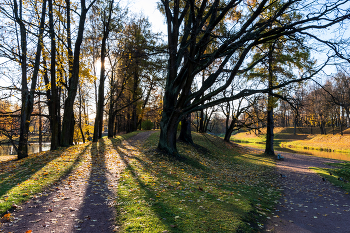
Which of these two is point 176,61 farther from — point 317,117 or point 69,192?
point 317,117

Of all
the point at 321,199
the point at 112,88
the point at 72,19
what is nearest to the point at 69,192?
the point at 321,199

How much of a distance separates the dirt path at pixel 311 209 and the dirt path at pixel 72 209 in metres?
3.54

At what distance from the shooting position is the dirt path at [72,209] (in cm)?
362

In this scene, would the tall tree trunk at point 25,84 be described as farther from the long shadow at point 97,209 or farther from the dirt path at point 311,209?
the dirt path at point 311,209

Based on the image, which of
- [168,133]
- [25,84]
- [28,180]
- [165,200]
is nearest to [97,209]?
[165,200]

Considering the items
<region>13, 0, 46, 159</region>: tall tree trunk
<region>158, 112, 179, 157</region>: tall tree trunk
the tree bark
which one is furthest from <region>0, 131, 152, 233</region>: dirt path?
the tree bark

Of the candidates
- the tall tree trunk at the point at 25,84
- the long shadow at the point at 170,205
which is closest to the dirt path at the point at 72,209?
the long shadow at the point at 170,205

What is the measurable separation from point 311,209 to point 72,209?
6.40 metres

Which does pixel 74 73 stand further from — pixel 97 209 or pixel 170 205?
pixel 170 205

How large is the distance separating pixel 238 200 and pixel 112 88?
19.3 meters

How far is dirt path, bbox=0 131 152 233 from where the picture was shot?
362 cm

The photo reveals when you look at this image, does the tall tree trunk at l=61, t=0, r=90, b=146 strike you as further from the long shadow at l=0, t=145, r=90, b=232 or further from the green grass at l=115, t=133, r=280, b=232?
the long shadow at l=0, t=145, r=90, b=232

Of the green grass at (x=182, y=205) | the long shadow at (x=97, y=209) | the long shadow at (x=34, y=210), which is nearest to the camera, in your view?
the long shadow at (x=34, y=210)

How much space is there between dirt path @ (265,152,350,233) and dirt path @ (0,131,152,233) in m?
3.54
